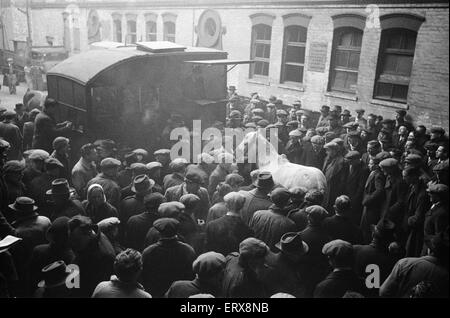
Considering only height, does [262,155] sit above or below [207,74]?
below

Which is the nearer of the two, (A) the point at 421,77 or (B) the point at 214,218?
(B) the point at 214,218

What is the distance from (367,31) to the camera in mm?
10781

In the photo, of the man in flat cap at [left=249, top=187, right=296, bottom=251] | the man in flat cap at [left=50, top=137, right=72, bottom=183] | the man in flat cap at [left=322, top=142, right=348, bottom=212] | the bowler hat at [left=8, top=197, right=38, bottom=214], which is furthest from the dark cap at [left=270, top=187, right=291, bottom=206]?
the man in flat cap at [left=50, top=137, right=72, bottom=183]

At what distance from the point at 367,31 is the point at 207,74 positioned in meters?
4.87

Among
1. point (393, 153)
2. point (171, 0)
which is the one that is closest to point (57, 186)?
point (393, 153)

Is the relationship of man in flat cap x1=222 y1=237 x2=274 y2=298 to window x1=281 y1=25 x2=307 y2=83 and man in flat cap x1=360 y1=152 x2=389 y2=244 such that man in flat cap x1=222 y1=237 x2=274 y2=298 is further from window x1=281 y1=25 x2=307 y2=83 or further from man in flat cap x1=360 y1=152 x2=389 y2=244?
window x1=281 y1=25 x2=307 y2=83

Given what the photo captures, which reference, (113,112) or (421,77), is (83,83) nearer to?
(113,112)

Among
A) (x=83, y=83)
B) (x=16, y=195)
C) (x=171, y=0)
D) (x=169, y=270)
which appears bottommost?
(x=169, y=270)

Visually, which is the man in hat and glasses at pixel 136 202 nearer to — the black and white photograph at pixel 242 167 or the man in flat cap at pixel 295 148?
the black and white photograph at pixel 242 167

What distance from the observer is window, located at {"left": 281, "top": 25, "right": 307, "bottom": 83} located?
13.0m

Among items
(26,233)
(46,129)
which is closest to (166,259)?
(26,233)

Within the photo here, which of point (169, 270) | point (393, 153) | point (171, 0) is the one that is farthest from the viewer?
point (171, 0)

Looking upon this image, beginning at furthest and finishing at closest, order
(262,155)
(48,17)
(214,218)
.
Answer: (48,17) → (262,155) → (214,218)

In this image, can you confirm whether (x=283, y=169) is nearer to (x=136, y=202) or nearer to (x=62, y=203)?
(x=136, y=202)
